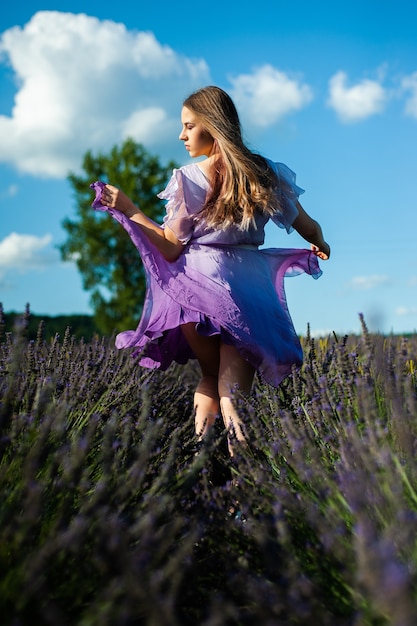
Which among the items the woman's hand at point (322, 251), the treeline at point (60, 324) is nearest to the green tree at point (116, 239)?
the treeline at point (60, 324)

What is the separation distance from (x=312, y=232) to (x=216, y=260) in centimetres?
66

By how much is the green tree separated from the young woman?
1483cm

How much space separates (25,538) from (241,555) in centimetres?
64

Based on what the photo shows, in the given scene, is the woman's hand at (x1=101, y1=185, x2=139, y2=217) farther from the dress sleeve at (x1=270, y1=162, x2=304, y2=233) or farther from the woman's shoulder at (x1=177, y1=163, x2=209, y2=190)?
the dress sleeve at (x1=270, y1=162, x2=304, y2=233)

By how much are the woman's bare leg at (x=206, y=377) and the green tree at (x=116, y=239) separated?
14.8 metres

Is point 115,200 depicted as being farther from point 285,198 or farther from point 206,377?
point 206,377

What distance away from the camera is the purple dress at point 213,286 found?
9.05 ft

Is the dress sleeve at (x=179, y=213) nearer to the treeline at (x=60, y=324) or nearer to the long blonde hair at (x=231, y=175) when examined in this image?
the long blonde hair at (x=231, y=175)

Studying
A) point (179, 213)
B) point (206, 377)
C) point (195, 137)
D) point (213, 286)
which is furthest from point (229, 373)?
point (195, 137)

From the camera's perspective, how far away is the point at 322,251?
3.37 m

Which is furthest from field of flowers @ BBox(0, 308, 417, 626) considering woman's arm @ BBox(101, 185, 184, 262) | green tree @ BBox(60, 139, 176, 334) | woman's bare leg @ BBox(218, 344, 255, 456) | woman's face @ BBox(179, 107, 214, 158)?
green tree @ BBox(60, 139, 176, 334)

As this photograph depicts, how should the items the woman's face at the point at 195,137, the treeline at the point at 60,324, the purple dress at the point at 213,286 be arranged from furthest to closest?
1. the treeline at the point at 60,324
2. the woman's face at the point at 195,137
3. the purple dress at the point at 213,286

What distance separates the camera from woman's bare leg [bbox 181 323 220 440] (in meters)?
2.94

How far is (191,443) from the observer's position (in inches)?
107
